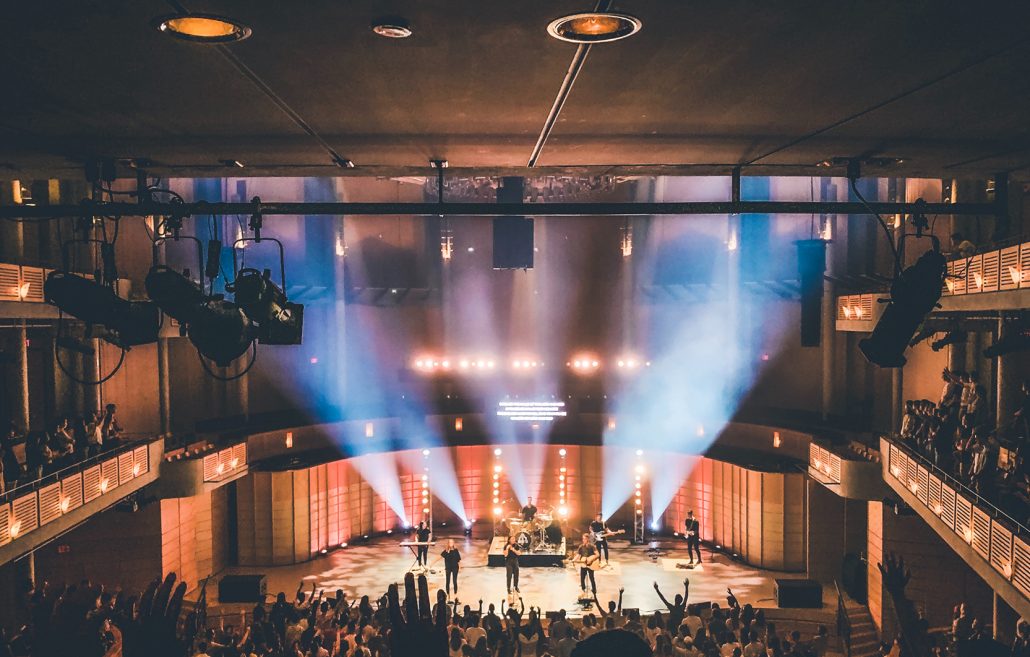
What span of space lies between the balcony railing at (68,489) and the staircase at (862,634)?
15811 millimetres

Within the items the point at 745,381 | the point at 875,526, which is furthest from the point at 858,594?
the point at 745,381

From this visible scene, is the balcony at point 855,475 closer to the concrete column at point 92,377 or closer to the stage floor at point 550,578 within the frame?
the stage floor at point 550,578

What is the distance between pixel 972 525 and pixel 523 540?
11.9m

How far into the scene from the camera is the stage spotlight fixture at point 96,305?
6.35m

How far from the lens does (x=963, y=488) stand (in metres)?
11.0

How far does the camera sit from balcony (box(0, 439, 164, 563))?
36.4 ft

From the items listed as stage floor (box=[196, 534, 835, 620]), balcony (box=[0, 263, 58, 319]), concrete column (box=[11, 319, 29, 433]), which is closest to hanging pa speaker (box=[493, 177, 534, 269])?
stage floor (box=[196, 534, 835, 620])

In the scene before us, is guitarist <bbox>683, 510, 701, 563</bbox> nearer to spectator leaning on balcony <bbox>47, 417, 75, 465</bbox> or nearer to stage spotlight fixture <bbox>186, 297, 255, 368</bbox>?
spectator leaning on balcony <bbox>47, 417, 75, 465</bbox>

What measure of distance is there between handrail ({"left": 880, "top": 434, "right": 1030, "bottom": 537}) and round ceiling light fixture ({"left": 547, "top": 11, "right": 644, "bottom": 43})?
8591 millimetres

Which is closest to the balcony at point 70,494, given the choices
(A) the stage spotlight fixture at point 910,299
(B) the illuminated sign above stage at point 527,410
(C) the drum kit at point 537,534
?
(C) the drum kit at point 537,534

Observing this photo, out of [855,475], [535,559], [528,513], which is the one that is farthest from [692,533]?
[855,475]

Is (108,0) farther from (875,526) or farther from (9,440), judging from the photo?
(875,526)

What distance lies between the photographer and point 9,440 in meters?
12.6

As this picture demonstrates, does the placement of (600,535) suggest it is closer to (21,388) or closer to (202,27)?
(21,388)
